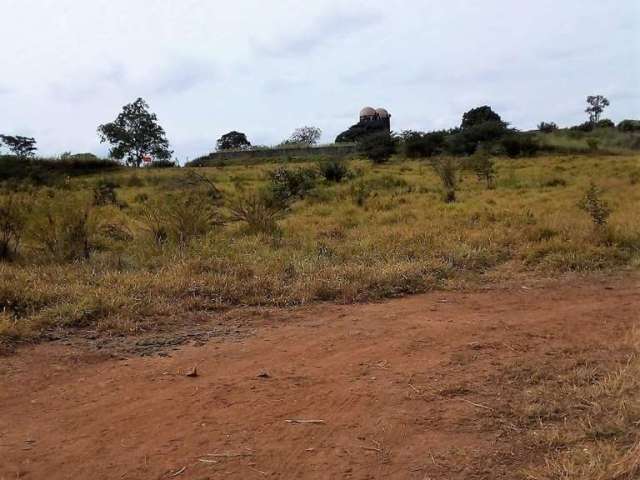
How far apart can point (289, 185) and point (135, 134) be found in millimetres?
38400

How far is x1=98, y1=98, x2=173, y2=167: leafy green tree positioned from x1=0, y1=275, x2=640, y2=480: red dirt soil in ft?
162

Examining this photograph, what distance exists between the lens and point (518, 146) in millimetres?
37844

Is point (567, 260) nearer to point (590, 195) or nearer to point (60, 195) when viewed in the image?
point (590, 195)

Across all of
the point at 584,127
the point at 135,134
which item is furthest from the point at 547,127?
the point at 135,134

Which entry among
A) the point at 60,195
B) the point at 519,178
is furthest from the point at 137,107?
the point at 60,195

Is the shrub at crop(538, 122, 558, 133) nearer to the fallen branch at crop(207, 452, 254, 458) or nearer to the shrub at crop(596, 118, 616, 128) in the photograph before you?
the shrub at crop(596, 118, 616, 128)

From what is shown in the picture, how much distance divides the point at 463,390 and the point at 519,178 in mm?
17982

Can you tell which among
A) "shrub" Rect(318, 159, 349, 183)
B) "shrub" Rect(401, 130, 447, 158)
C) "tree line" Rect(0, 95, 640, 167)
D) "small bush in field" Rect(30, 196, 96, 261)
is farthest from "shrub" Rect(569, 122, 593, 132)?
"small bush in field" Rect(30, 196, 96, 261)

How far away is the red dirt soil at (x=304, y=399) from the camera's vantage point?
109 inches

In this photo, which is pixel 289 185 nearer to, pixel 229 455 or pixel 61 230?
pixel 61 230

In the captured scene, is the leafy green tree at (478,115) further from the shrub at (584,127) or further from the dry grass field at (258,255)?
the dry grass field at (258,255)

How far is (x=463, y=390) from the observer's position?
3467 mm


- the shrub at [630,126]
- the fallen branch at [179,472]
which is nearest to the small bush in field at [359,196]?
the fallen branch at [179,472]

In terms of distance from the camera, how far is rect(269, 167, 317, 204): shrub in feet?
53.6
